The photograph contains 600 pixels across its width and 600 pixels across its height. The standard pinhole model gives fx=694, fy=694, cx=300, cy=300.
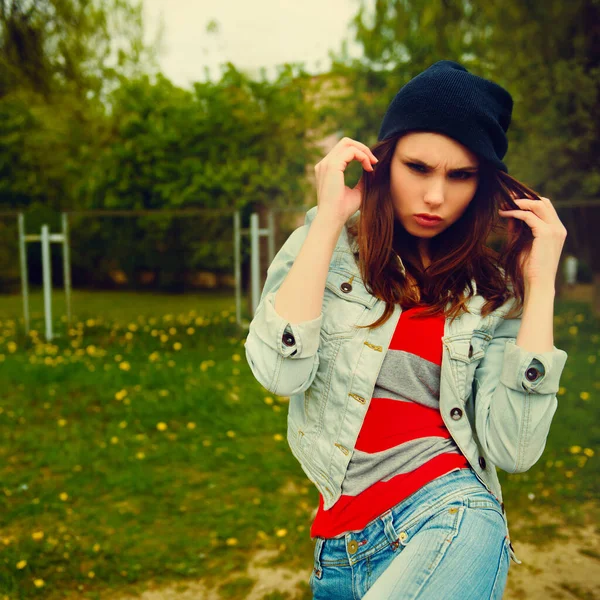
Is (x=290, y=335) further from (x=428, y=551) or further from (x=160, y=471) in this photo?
(x=160, y=471)

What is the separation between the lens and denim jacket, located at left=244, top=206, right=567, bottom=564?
153 centimetres

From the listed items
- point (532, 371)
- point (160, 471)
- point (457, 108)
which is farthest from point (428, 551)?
point (160, 471)

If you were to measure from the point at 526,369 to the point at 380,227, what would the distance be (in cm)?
47

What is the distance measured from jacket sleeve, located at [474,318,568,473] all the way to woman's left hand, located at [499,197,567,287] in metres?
0.17

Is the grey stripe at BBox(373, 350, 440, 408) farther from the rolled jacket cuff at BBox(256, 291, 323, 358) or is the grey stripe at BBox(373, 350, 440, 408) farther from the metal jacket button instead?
the rolled jacket cuff at BBox(256, 291, 323, 358)

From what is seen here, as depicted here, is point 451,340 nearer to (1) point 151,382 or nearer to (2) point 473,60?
(1) point 151,382

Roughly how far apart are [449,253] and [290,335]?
1.62ft

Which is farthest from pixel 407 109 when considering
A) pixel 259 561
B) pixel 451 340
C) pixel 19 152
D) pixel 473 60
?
pixel 19 152

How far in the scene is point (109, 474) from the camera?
4.55 meters

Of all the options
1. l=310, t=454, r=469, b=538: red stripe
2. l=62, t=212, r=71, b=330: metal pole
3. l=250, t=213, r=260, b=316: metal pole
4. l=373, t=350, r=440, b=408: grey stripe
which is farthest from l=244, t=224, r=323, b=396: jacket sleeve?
l=62, t=212, r=71, b=330: metal pole

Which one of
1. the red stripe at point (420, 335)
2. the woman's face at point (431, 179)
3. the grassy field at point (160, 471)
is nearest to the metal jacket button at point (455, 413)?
the red stripe at point (420, 335)

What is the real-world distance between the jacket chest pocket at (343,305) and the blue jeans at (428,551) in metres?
0.40

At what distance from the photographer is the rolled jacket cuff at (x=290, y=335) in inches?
59.6

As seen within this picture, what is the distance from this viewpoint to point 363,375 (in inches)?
61.9
